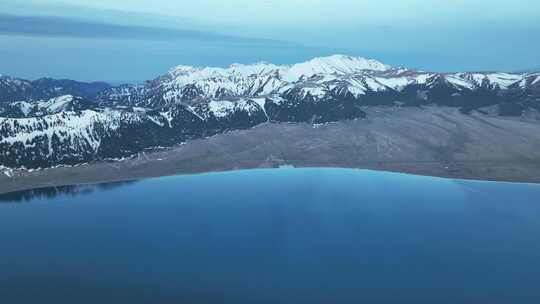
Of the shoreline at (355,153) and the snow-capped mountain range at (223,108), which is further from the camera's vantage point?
the snow-capped mountain range at (223,108)

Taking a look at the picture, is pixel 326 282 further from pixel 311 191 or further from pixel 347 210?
pixel 311 191

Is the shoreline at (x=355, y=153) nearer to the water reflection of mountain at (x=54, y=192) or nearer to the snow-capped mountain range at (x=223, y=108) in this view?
the water reflection of mountain at (x=54, y=192)

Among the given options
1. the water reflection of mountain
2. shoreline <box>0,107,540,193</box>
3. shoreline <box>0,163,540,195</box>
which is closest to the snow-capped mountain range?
shoreline <box>0,107,540,193</box>

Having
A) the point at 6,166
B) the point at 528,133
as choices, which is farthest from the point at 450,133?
the point at 6,166

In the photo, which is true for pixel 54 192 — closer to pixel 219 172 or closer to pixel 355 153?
pixel 219 172

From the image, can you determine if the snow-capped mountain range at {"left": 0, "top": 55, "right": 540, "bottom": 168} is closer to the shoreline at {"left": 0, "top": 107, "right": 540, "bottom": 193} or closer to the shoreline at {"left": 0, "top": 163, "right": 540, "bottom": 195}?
the shoreline at {"left": 0, "top": 107, "right": 540, "bottom": 193}

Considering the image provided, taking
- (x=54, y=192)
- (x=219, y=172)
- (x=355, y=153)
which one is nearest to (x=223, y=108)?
(x=355, y=153)

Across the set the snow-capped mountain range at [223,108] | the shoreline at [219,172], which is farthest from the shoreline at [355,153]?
the snow-capped mountain range at [223,108]
